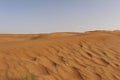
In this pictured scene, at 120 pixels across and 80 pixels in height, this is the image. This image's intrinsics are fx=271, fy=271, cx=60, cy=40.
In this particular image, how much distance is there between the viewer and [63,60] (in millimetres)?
8461

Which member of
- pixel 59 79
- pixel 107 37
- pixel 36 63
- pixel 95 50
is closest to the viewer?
pixel 59 79

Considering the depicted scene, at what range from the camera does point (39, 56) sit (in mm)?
8531

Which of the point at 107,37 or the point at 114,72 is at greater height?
the point at 107,37

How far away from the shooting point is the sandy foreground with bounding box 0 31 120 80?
7.62 meters

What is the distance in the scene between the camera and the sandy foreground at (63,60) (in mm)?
7617

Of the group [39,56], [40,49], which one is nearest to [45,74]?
[39,56]

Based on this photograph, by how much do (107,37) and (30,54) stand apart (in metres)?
3.54

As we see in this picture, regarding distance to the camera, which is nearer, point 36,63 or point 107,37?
point 36,63

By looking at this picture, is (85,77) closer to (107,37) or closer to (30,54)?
(30,54)

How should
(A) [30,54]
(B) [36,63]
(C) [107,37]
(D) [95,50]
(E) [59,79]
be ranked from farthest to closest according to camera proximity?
(C) [107,37], (D) [95,50], (A) [30,54], (B) [36,63], (E) [59,79]

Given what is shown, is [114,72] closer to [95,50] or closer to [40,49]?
[95,50]

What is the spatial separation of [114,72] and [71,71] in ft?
4.25

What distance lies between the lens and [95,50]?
30.8ft

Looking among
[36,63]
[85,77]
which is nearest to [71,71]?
[85,77]
